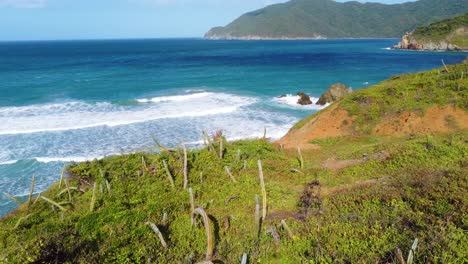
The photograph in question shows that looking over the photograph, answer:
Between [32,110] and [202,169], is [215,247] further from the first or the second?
[32,110]

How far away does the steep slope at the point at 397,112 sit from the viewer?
1950 cm

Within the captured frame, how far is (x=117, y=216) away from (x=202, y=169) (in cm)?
452

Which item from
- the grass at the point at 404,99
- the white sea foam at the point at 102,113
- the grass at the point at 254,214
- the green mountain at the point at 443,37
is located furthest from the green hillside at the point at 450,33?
the grass at the point at 254,214

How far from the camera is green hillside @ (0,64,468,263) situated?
781 cm

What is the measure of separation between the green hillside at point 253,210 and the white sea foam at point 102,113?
62.1ft

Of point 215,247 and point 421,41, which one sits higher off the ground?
point 421,41

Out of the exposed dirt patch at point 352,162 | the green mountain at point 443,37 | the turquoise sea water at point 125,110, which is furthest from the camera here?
the green mountain at point 443,37

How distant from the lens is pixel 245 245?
850 cm

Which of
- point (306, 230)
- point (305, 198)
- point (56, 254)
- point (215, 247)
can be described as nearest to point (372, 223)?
point (306, 230)

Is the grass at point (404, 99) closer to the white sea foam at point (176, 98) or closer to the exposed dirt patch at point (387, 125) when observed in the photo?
the exposed dirt patch at point (387, 125)

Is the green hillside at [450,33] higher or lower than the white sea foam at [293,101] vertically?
higher

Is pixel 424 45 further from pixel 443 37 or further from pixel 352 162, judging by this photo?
pixel 352 162

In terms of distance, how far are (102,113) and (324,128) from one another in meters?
25.3

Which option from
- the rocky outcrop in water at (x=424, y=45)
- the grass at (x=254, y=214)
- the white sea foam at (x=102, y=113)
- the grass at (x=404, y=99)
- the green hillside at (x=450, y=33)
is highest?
the green hillside at (x=450, y=33)
